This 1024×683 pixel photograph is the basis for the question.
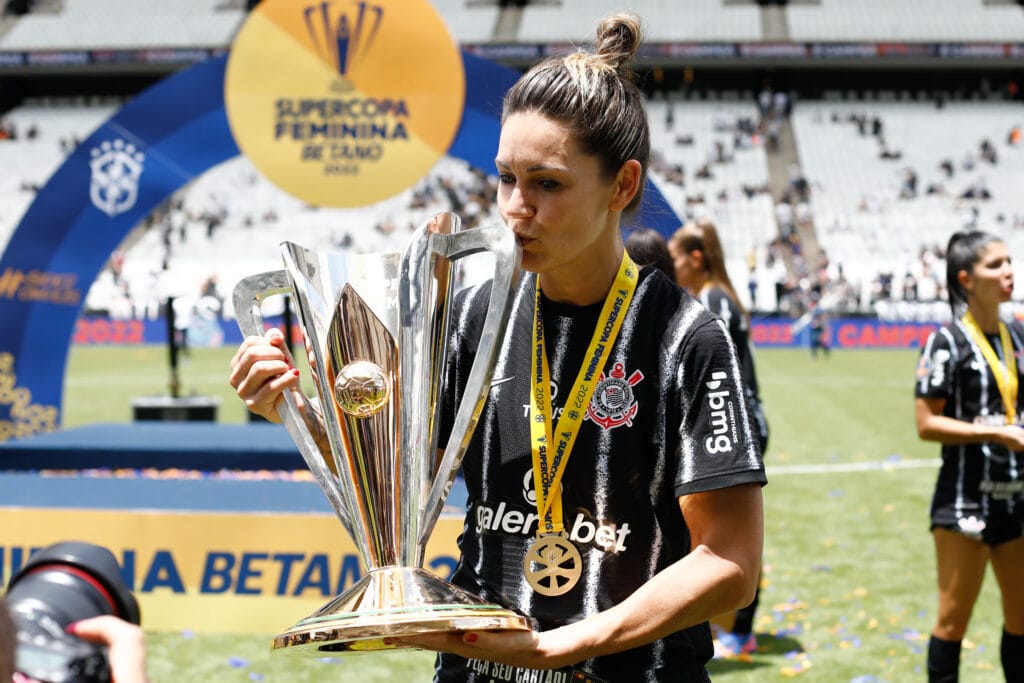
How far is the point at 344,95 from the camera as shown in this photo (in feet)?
24.0

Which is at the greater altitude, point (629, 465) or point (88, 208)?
point (88, 208)

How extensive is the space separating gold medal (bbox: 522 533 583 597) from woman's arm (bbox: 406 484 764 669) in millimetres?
93

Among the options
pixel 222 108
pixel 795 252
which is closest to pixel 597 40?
pixel 222 108

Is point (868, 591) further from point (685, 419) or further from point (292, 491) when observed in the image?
point (685, 419)

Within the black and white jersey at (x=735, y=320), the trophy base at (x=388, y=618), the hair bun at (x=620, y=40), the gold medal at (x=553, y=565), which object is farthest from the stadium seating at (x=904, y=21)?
the trophy base at (x=388, y=618)

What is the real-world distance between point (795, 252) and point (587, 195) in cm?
3009

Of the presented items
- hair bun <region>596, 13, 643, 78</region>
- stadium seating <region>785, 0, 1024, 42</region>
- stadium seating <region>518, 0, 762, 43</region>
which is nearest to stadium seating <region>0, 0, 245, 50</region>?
stadium seating <region>518, 0, 762, 43</region>

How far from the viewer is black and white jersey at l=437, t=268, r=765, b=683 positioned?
5.08 ft

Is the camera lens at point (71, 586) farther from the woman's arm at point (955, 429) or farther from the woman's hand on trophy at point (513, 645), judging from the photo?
the woman's arm at point (955, 429)

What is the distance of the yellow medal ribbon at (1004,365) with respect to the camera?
148 inches

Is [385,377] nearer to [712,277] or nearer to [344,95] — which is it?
[712,277]

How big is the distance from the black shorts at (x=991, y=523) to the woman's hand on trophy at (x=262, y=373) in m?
2.76

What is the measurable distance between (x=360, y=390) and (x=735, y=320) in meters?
3.34

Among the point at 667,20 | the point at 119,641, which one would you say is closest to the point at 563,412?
the point at 119,641
